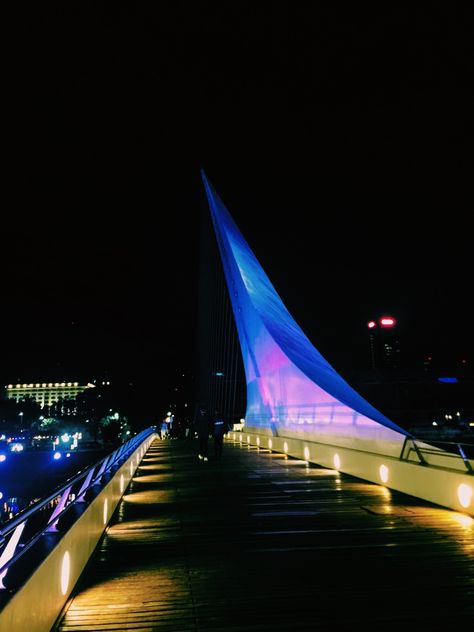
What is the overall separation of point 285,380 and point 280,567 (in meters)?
8.42

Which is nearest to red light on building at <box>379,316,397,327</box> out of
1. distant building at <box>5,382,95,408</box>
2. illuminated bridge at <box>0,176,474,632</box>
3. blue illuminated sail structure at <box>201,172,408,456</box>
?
distant building at <box>5,382,95,408</box>

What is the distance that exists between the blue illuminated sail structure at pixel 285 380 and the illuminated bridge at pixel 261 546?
8 centimetres

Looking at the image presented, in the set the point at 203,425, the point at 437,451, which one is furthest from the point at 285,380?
the point at 437,451

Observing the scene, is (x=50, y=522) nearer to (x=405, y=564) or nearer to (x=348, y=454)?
(x=405, y=564)

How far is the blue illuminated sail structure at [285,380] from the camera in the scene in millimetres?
7199

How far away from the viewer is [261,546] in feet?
12.0

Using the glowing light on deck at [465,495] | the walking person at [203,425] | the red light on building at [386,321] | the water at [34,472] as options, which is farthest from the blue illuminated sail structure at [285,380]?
the red light on building at [386,321]

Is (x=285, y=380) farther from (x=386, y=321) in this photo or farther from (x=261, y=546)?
(x=386, y=321)

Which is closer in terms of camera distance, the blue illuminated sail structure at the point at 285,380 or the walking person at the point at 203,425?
the blue illuminated sail structure at the point at 285,380

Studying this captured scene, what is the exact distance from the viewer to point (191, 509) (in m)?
5.15

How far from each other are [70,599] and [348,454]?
5.25m

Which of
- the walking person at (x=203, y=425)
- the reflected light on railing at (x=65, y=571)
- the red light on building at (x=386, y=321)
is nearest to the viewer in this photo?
the reflected light on railing at (x=65, y=571)

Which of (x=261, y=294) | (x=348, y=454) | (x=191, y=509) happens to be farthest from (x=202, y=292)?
(x=191, y=509)

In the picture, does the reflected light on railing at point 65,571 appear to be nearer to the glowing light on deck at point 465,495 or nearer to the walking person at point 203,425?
the glowing light on deck at point 465,495
